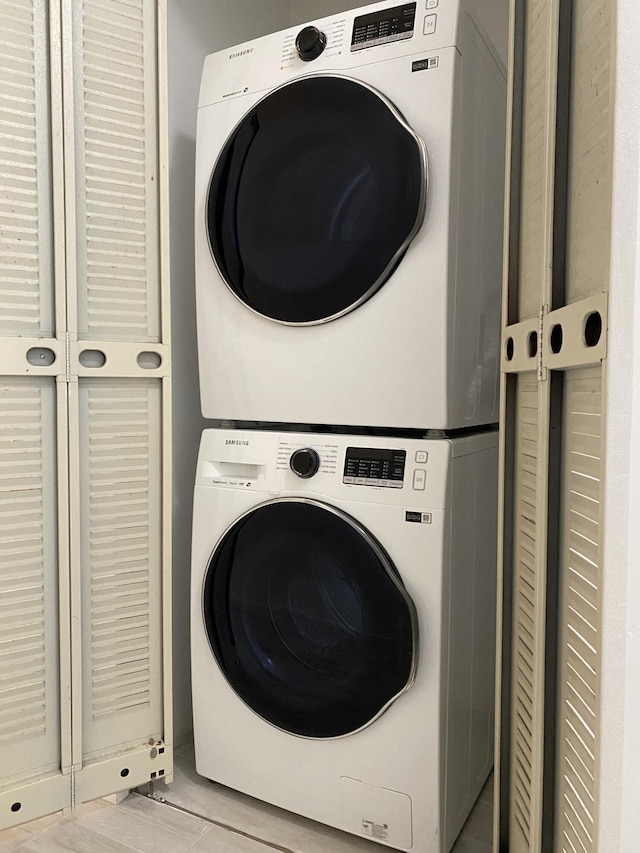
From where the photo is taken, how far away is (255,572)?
1565 millimetres

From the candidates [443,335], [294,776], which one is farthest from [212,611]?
[443,335]

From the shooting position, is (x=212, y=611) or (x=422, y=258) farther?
(x=212, y=611)

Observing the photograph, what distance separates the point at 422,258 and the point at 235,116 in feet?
1.98

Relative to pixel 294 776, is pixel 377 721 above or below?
above

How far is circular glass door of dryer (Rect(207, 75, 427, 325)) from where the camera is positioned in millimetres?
1397

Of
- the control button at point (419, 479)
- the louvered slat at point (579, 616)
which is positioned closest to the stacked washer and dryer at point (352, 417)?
the control button at point (419, 479)

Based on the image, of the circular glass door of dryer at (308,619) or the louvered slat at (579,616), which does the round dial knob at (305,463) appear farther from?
the louvered slat at (579,616)

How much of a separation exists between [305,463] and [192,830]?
2.94 ft

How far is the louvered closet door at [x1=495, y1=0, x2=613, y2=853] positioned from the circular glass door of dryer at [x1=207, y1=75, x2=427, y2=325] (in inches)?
12.0

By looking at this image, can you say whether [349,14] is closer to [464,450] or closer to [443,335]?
[443,335]

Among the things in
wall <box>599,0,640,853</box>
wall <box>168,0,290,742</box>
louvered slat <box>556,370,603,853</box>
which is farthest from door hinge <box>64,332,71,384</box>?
wall <box>599,0,640,853</box>

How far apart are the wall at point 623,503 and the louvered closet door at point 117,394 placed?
3.63ft

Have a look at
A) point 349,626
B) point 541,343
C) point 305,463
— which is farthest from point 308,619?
point 541,343

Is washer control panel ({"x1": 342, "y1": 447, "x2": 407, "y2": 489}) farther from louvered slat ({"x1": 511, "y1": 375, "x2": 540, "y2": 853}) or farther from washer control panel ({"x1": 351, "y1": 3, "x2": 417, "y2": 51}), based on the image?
washer control panel ({"x1": 351, "y1": 3, "x2": 417, "y2": 51})
